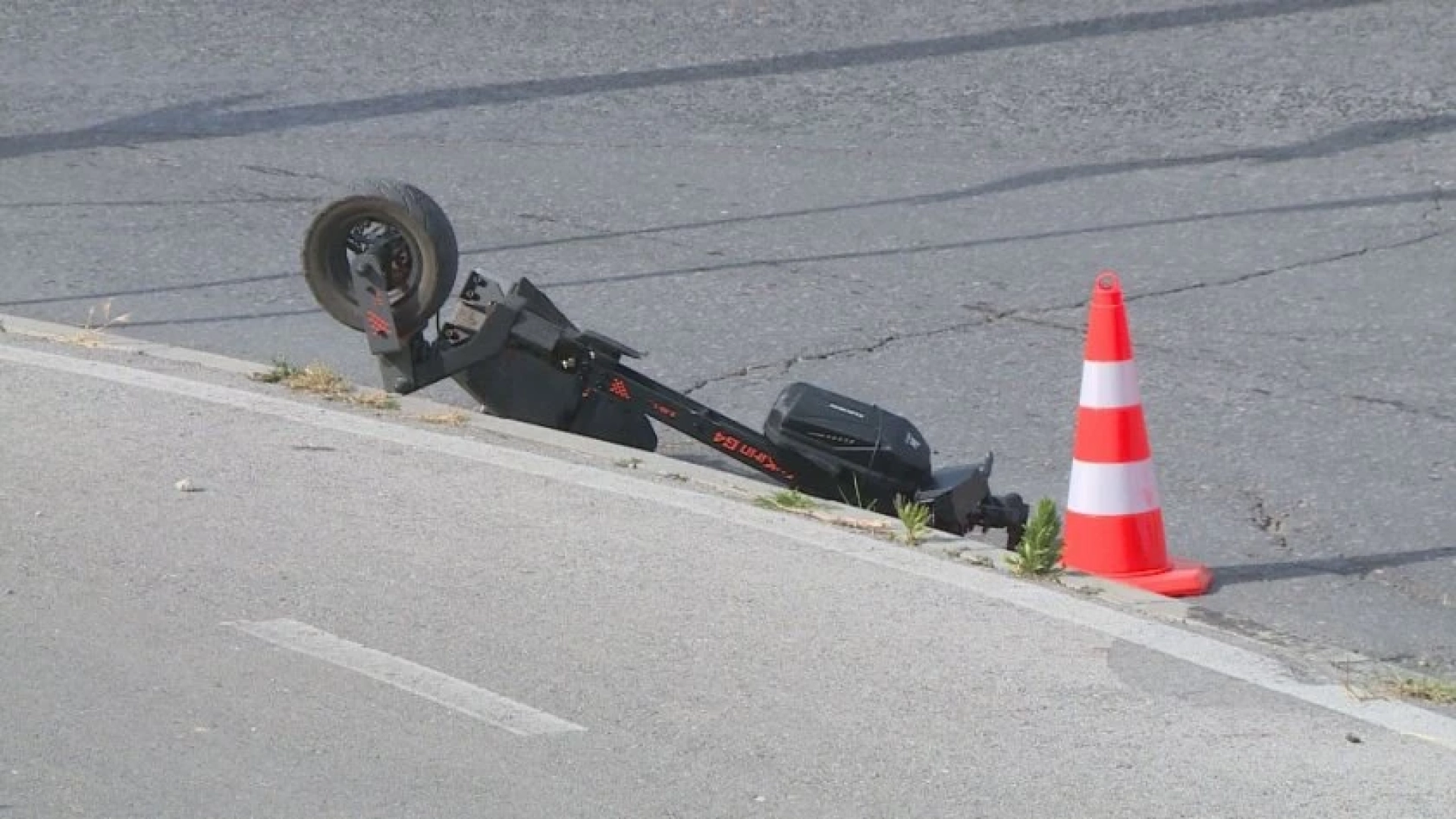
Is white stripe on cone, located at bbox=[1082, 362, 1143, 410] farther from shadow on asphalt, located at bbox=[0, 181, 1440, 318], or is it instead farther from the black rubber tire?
shadow on asphalt, located at bbox=[0, 181, 1440, 318]

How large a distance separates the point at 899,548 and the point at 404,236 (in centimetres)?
201

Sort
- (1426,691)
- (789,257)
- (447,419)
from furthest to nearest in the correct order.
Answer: (789,257) → (447,419) → (1426,691)

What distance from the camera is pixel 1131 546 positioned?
6211mm

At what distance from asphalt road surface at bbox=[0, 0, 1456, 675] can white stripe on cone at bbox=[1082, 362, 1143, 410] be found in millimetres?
612

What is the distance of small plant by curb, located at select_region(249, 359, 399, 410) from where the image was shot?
754cm

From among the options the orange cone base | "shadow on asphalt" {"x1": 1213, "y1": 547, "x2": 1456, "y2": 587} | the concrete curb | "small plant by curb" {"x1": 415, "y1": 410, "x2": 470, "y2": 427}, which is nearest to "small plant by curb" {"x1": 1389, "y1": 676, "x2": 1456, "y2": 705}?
the concrete curb

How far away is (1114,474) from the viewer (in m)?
6.24

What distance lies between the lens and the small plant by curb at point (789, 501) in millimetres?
6574

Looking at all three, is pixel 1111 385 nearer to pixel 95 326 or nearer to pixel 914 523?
pixel 914 523

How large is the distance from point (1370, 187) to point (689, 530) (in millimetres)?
5547

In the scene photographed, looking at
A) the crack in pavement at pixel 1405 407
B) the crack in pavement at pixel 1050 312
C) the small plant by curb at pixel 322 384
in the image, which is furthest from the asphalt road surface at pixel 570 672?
the crack in pavement at pixel 1405 407

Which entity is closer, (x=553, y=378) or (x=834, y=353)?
(x=553, y=378)

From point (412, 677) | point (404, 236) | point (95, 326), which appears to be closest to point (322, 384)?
point (404, 236)

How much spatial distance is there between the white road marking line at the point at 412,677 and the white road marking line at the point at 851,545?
4.31ft
